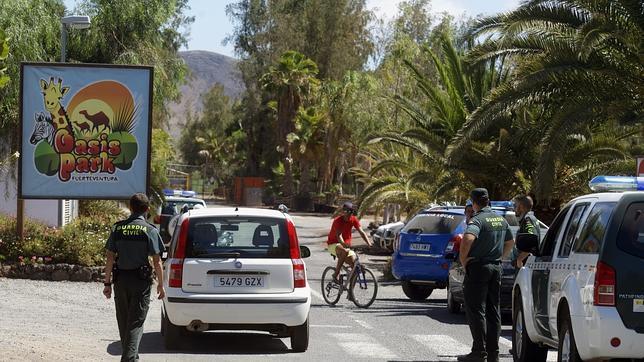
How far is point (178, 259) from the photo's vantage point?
12.9 meters

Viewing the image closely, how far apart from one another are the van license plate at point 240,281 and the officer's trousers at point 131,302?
2129 millimetres

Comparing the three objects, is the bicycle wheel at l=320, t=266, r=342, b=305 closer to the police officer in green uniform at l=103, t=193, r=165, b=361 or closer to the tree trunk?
the police officer in green uniform at l=103, t=193, r=165, b=361

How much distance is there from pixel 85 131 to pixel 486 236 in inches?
533

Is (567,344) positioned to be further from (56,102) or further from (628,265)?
(56,102)

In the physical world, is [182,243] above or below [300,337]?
above

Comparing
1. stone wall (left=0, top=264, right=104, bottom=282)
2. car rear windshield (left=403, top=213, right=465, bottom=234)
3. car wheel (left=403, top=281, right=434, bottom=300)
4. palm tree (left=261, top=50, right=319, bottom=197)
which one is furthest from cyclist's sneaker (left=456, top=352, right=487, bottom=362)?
palm tree (left=261, top=50, right=319, bottom=197)

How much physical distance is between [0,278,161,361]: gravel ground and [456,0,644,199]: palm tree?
724 cm

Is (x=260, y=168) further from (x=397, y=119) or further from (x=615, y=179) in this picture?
(x=615, y=179)

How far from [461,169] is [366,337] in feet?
40.7

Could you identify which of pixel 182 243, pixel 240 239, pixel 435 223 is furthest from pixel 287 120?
pixel 182 243

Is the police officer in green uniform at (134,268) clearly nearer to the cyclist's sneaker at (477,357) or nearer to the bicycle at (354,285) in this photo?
the cyclist's sneaker at (477,357)

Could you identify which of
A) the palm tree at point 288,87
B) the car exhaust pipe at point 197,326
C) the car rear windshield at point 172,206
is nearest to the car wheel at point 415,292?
the car exhaust pipe at point 197,326

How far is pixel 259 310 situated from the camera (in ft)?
41.9

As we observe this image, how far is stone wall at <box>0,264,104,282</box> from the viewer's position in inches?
884
